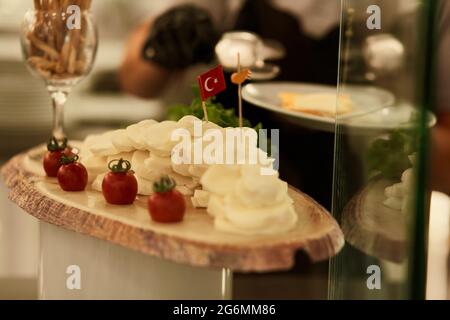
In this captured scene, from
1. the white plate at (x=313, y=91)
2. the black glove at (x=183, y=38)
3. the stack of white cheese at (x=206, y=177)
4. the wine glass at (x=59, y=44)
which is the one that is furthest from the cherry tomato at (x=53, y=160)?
the black glove at (x=183, y=38)

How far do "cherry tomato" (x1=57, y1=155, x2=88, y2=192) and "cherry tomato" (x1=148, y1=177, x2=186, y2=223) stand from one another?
241mm

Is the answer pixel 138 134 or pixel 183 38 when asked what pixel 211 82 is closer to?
pixel 138 134

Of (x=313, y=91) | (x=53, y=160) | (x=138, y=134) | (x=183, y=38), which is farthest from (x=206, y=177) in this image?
(x=183, y=38)

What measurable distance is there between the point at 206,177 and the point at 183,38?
1685mm

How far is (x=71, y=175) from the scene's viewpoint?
135cm

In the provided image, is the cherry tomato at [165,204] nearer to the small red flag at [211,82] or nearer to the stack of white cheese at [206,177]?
the stack of white cheese at [206,177]

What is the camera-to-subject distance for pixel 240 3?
294 cm

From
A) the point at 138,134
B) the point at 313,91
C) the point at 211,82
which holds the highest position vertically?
the point at 211,82

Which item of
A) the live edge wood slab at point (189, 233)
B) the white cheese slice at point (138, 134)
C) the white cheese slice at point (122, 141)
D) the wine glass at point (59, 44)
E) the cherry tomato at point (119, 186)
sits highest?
the wine glass at point (59, 44)

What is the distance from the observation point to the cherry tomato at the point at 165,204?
1.15 meters

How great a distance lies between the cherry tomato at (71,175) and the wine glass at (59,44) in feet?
1.42

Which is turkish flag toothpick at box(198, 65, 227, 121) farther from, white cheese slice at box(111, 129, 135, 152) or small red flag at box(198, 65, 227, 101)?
white cheese slice at box(111, 129, 135, 152)

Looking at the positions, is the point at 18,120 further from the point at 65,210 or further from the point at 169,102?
the point at 65,210
